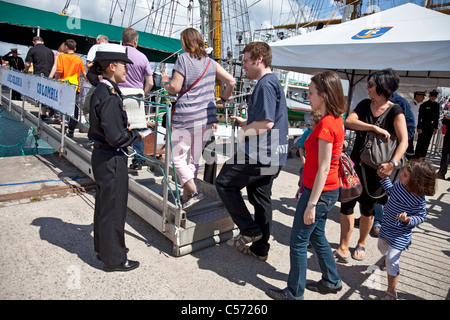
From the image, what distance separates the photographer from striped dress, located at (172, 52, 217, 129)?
2.99 metres

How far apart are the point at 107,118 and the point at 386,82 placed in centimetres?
253

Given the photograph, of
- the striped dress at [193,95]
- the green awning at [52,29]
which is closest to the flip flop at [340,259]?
the striped dress at [193,95]

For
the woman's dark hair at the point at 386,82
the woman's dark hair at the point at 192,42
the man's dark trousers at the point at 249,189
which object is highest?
the woman's dark hair at the point at 192,42

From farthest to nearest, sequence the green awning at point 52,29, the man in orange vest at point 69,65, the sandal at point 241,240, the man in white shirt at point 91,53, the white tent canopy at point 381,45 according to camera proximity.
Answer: the green awning at point 52,29 → the man in orange vest at point 69,65 → the white tent canopy at point 381,45 → the man in white shirt at point 91,53 → the sandal at point 241,240

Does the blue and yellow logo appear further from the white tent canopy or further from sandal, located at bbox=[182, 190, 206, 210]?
sandal, located at bbox=[182, 190, 206, 210]

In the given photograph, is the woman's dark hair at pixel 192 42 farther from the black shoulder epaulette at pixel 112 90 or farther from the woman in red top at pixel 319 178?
the woman in red top at pixel 319 178

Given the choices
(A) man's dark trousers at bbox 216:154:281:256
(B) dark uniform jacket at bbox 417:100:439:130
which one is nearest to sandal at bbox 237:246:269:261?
(A) man's dark trousers at bbox 216:154:281:256

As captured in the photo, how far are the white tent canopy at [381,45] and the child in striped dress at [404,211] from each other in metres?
2.44

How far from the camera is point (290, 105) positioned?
18047mm

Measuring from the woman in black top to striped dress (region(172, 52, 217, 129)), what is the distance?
1508 millimetres

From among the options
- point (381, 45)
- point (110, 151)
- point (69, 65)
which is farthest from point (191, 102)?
point (69, 65)

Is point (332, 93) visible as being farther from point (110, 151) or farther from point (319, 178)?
point (110, 151)

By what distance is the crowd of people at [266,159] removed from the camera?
2293 millimetres
